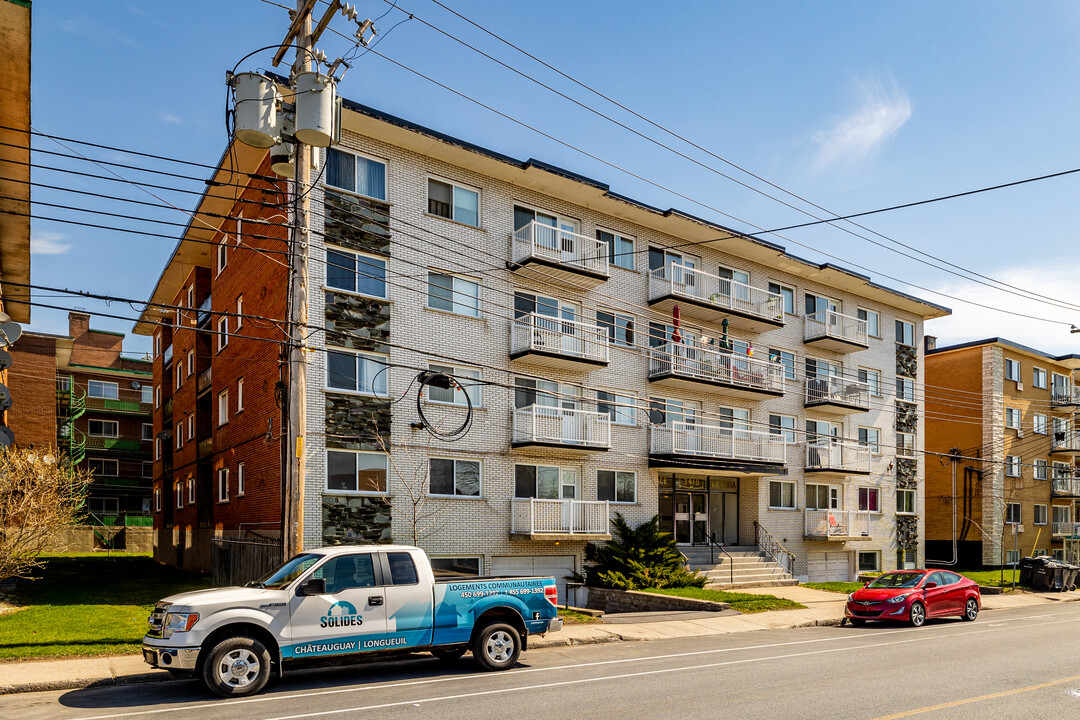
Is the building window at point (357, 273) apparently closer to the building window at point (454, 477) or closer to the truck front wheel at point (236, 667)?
the building window at point (454, 477)

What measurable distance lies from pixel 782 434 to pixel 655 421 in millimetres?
6856

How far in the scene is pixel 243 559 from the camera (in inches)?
843

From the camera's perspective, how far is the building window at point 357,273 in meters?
21.8

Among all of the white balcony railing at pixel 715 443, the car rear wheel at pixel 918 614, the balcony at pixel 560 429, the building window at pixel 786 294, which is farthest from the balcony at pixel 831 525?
the car rear wheel at pixel 918 614

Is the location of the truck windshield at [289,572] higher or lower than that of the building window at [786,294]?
lower

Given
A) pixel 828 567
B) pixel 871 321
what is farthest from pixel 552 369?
pixel 871 321

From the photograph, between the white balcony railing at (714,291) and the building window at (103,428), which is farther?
the building window at (103,428)

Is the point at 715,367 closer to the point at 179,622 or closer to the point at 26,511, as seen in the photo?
the point at 26,511

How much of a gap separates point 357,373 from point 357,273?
2569mm

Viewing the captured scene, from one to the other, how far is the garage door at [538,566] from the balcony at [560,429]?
317 cm

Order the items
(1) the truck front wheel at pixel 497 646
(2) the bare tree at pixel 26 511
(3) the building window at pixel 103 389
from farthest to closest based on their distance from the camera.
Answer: (3) the building window at pixel 103 389, (2) the bare tree at pixel 26 511, (1) the truck front wheel at pixel 497 646

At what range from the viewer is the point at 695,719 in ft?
30.5

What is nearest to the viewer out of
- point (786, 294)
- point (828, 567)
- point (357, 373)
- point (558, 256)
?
point (357, 373)

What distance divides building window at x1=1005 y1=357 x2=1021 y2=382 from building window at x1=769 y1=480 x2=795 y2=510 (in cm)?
2169
